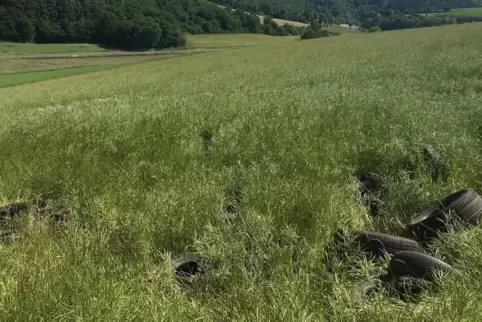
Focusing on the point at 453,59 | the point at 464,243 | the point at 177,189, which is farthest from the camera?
the point at 453,59

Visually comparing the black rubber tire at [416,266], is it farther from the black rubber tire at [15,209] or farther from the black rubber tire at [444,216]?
the black rubber tire at [15,209]

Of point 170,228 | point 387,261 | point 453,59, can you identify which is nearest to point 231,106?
point 170,228

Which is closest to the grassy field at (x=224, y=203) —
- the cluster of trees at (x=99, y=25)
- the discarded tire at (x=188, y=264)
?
the discarded tire at (x=188, y=264)

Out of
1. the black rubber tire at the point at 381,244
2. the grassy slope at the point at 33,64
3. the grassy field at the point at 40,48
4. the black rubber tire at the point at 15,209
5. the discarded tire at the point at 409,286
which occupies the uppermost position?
the discarded tire at the point at 409,286

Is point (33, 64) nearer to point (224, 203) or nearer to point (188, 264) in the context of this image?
point (224, 203)

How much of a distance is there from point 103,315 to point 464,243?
2.87 metres

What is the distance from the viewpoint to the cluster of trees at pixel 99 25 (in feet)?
386

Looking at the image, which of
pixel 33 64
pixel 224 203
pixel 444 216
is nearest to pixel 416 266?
pixel 444 216

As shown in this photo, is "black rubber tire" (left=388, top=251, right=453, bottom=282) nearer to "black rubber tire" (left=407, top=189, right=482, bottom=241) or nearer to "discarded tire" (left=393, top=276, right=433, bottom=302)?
"discarded tire" (left=393, top=276, right=433, bottom=302)

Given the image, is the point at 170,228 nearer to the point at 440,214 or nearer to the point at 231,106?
the point at 440,214

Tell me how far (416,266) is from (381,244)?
21.9 inches

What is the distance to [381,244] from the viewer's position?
412 cm

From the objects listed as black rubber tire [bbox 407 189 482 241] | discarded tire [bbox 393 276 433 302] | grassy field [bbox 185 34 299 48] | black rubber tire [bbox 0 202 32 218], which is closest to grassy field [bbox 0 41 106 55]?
grassy field [bbox 185 34 299 48]

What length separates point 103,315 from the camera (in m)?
2.84
